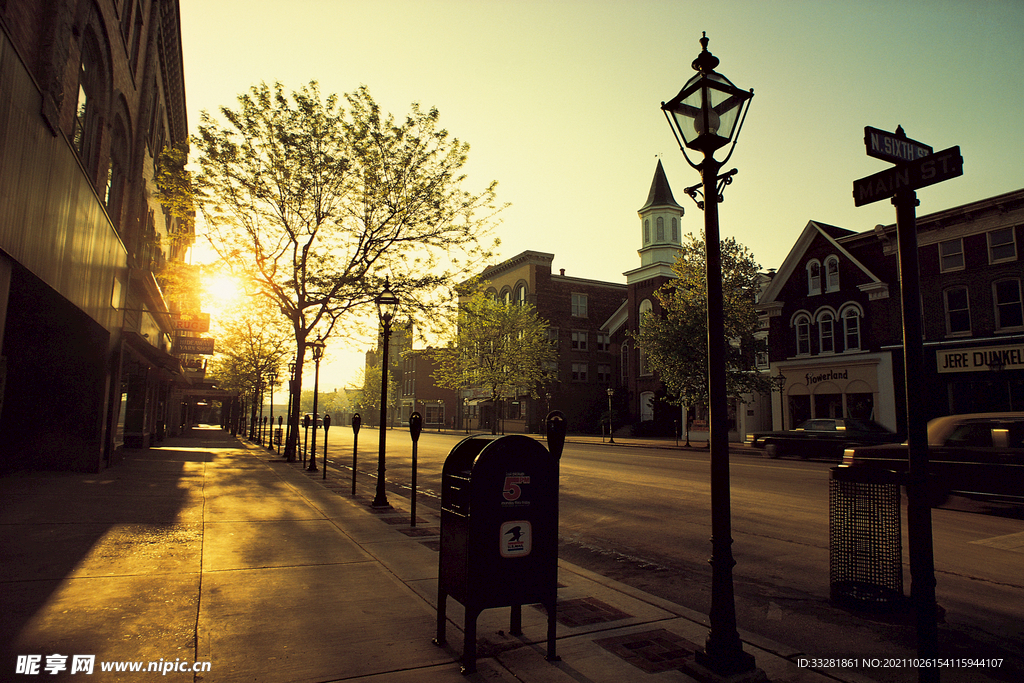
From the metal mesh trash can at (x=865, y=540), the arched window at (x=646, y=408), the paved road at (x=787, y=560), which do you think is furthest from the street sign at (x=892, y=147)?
the arched window at (x=646, y=408)

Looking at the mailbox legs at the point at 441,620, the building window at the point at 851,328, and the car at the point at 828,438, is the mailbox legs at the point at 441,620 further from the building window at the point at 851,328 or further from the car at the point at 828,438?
the building window at the point at 851,328

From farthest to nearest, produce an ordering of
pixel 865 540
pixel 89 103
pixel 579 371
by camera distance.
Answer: pixel 579 371 < pixel 89 103 < pixel 865 540

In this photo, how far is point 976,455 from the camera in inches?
409

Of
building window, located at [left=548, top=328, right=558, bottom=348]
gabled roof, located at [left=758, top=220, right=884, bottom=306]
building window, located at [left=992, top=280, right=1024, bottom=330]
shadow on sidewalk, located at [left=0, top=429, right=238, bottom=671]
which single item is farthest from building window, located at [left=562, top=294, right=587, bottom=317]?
shadow on sidewalk, located at [left=0, top=429, right=238, bottom=671]

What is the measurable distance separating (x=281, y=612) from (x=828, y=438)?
72.1ft

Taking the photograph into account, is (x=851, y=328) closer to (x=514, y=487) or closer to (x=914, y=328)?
(x=914, y=328)

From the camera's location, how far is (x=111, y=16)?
14164mm

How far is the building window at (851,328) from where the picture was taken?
31.3 metres

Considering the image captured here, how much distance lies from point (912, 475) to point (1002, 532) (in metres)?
7.50

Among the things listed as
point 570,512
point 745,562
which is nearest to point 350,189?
point 570,512

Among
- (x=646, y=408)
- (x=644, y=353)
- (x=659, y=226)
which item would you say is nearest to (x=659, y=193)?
(x=659, y=226)

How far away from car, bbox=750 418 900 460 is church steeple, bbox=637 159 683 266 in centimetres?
2654

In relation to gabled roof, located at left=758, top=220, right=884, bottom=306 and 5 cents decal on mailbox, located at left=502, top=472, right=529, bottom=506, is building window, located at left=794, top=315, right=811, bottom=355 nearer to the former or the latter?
gabled roof, located at left=758, top=220, right=884, bottom=306

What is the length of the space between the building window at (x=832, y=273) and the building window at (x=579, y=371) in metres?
29.4
